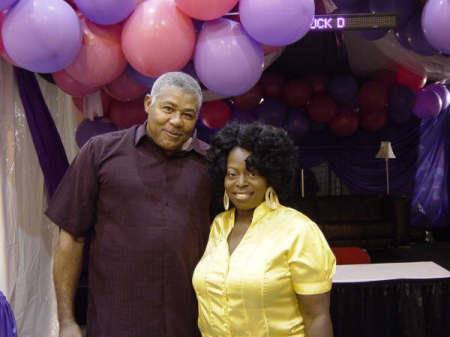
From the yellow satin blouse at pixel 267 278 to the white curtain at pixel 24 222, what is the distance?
2.09m

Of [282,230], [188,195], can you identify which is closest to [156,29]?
[188,195]

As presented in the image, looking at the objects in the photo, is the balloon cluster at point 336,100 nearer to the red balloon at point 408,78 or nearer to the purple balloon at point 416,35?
the red balloon at point 408,78

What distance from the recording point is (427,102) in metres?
6.31

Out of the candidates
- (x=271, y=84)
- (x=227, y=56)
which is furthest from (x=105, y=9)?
(x=271, y=84)

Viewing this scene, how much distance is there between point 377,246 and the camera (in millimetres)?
6301

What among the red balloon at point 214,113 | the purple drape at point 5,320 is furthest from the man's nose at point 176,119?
the red balloon at point 214,113

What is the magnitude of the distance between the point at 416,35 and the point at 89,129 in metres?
2.59

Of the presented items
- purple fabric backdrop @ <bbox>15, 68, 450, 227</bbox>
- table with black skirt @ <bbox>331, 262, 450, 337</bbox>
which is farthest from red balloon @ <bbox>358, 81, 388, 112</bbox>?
table with black skirt @ <bbox>331, 262, 450, 337</bbox>

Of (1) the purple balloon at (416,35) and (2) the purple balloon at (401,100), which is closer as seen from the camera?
(1) the purple balloon at (416,35)

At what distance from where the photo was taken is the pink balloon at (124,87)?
9.66 ft

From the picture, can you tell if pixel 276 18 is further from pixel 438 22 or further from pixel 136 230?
pixel 136 230

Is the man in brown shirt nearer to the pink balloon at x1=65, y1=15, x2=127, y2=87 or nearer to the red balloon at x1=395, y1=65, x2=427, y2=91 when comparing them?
the pink balloon at x1=65, y1=15, x2=127, y2=87

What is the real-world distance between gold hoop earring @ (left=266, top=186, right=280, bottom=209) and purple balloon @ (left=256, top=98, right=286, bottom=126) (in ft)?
14.5

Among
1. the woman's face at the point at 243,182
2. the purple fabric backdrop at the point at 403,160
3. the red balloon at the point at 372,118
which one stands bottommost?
the purple fabric backdrop at the point at 403,160
